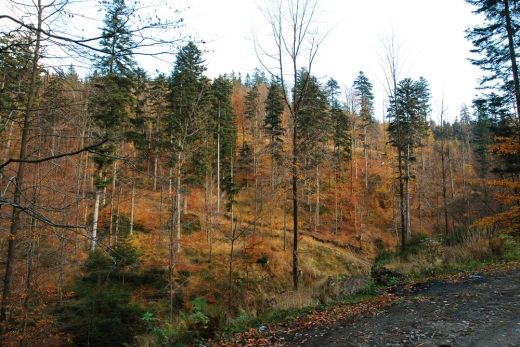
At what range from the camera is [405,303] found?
591cm

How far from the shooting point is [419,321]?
4.72 metres

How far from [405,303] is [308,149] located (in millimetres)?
7285

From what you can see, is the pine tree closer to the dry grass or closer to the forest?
the forest

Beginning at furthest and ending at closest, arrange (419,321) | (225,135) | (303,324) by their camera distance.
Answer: (225,135) → (303,324) → (419,321)

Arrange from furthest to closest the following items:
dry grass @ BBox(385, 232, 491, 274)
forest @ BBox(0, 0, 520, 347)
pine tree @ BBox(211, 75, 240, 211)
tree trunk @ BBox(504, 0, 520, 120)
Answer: pine tree @ BBox(211, 75, 240, 211) < tree trunk @ BBox(504, 0, 520, 120) < dry grass @ BBox(385, 232, 491, 274) < forest @ BBox(0, 0, 520, 347)

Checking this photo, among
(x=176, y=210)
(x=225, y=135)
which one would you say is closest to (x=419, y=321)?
(x=176, y=210)

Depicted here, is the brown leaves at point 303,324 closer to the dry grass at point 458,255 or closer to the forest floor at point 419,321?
the forest floor at point 419,321

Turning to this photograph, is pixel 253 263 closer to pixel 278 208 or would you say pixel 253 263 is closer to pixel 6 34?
pixel 278 208

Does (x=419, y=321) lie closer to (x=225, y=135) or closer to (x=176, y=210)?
(x=176, y=210)

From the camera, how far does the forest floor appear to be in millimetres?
3986

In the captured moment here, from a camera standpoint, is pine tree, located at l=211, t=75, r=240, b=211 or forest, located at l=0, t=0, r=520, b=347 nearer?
forest, located at l=0, t=0, r=520, b=347

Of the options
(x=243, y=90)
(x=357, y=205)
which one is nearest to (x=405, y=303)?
(x=357, y=205)

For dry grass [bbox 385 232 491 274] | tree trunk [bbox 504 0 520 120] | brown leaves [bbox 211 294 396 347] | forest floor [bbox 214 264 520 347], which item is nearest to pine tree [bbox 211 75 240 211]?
dry grass [bbox 385 232 491 274]

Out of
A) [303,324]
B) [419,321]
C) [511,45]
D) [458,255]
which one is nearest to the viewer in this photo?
[419,321]
